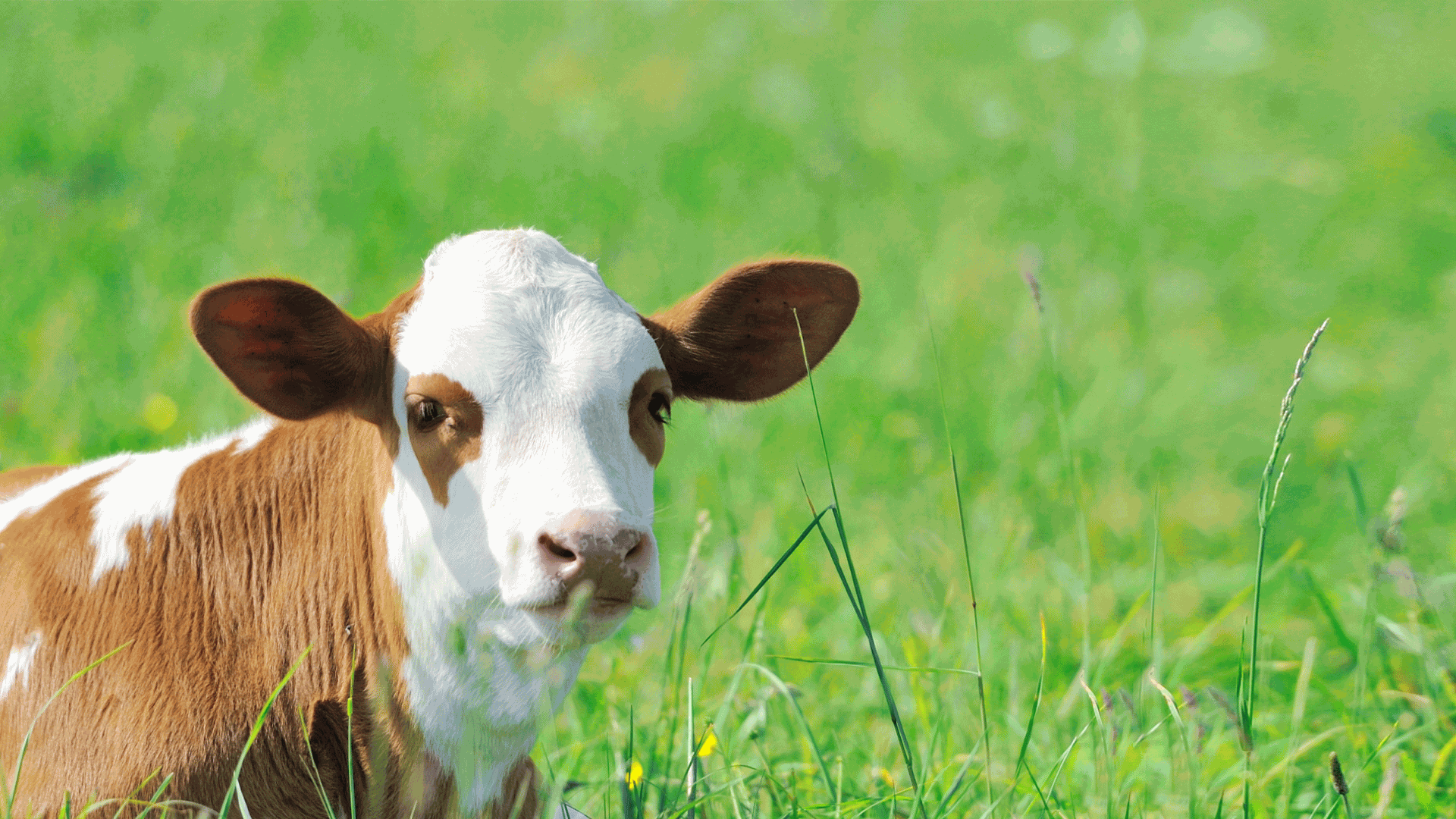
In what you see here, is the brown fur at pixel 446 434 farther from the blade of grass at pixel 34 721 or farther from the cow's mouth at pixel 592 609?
the blade of grass at pixel 34 721

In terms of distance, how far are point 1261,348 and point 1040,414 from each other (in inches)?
91.3

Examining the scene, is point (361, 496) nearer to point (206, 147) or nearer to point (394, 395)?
point (394, 395)

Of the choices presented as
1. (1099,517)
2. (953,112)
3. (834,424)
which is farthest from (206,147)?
(1099,517)

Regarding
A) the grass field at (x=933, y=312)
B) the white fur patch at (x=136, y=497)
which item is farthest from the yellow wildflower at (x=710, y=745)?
the white fur patch at (x=136, y=497)

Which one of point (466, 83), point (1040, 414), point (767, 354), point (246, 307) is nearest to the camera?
point (246, 307)

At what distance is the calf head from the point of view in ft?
7.27

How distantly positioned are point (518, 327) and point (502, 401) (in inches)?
6.5

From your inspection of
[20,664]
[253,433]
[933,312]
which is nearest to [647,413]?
[253,433]

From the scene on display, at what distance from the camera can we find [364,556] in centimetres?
261

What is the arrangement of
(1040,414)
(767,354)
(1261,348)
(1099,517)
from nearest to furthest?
(767,354)
(1099,517)
(1040,414)
(1261,348)

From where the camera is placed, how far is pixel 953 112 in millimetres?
10820

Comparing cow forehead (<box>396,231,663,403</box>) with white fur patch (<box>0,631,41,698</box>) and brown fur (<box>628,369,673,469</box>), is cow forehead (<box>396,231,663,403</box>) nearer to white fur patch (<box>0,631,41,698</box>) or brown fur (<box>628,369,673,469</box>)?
brown fur (<box>628,369,673,469</box>)

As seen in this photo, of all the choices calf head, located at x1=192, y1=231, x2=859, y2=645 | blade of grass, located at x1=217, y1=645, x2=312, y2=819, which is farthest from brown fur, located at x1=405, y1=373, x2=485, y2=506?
blade of grass, located at x1=217, y1=645, x2=312, y2=819

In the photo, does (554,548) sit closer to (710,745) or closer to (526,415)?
(526,415)
